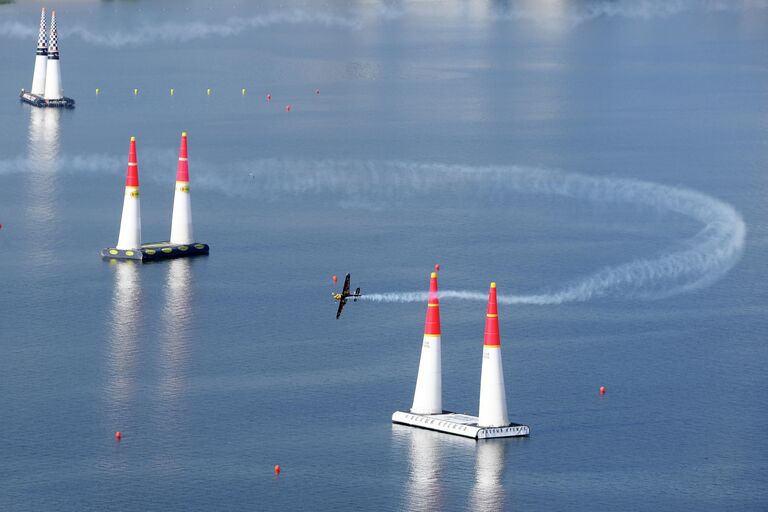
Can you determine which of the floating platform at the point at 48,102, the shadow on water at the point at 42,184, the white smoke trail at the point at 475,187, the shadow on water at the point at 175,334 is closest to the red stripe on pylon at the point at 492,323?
the shadow on water at the point at 175,334

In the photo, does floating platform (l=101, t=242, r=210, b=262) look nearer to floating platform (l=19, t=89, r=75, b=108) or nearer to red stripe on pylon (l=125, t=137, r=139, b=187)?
red stripe on pylon (l=125, t=137, r=139, b=187)

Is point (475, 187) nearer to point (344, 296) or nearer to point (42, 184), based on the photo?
point (42, 184)

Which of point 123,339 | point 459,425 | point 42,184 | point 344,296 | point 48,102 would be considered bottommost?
point 459,425

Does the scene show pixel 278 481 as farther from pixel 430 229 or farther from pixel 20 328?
pixel 430 229

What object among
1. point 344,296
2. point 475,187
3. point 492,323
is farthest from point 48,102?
point 492,323

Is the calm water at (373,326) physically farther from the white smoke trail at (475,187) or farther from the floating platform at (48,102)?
the floating platform at (48,102)
